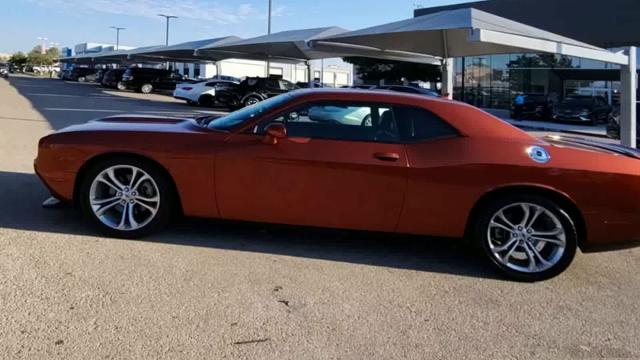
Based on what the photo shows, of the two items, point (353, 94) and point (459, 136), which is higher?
point (353, 94)

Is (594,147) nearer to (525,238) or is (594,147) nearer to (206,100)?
(525,238)

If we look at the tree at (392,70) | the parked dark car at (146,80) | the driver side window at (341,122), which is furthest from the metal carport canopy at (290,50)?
the driver side window at (341,122)

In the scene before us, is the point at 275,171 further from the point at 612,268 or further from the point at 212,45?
the point at 212,45

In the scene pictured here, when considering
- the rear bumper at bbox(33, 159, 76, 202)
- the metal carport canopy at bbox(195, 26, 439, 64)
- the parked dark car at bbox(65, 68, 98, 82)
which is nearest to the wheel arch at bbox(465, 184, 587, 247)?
the rear bumper at bbox(33, 159, 76, 202)

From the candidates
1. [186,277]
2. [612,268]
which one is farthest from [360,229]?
[612,268]

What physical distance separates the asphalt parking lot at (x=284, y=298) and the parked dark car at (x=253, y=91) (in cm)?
2257

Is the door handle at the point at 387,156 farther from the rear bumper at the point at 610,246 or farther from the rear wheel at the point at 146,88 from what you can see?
the rear wheel at the point at 146,88

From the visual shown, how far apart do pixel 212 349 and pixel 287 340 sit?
445 mm

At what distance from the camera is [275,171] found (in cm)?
509

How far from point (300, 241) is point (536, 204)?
204 cm

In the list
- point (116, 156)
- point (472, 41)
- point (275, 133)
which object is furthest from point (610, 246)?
point (472, 41)

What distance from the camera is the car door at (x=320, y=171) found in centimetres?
500

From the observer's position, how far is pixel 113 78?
145ft

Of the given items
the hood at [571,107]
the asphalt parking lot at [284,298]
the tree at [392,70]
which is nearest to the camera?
the asphalt parking lot at [284,298]
